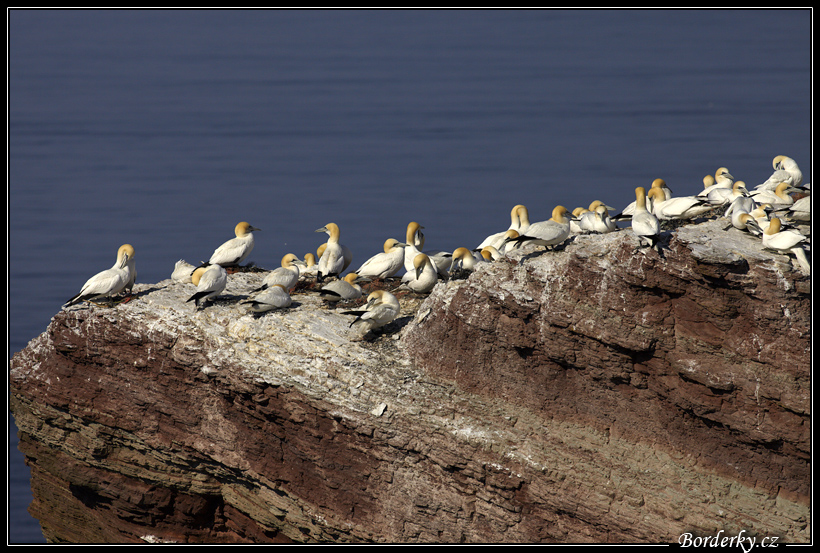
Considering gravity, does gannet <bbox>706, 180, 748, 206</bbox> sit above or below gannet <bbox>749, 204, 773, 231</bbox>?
above

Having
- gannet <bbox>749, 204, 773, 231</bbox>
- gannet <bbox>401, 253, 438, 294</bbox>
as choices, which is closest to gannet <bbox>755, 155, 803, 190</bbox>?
gannet <bbox>749, 204, 773, 231</bbox>

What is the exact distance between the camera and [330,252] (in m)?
15.7

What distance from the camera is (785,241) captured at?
11.0m

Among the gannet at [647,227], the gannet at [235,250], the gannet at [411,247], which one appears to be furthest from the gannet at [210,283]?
the gannet at [647,227]

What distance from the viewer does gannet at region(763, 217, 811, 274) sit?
10.8 metres

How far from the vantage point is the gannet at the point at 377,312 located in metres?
13.1

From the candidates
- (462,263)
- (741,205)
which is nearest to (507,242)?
(462,263)

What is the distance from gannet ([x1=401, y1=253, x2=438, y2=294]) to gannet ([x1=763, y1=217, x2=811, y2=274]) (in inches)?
210

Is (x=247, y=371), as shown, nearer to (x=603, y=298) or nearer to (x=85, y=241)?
(x=603, y=298)

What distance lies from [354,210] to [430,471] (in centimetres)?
5573

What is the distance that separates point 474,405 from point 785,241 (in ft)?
15.9

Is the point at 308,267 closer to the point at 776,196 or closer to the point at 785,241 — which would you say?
the point at 776,196

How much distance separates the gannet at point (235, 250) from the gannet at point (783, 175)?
989cm

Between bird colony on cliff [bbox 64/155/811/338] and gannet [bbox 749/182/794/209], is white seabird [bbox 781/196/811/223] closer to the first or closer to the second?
bird colony on cliff [bbox 64/155/811/338]
